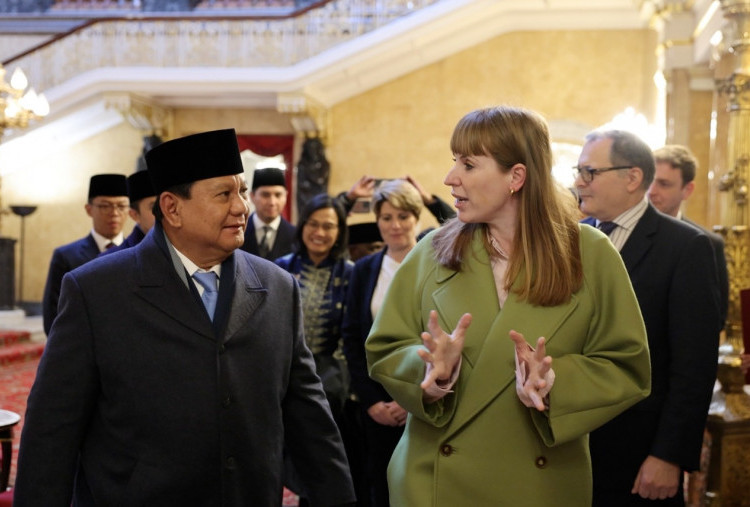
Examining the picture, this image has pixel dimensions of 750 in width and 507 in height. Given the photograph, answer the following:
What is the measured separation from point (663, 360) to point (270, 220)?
3088 millimetres

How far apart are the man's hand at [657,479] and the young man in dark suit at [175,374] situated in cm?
87

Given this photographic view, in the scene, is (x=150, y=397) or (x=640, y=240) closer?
(x=150, y=397)

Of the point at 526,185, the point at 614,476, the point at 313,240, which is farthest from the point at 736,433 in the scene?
the point at 526,185

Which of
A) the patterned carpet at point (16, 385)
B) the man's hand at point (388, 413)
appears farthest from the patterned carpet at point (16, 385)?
the man's hand at point (388, 413)

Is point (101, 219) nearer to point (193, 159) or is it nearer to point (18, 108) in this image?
point (193, 159)

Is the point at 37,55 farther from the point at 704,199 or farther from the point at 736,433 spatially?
the point at 736,433

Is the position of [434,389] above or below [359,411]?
above

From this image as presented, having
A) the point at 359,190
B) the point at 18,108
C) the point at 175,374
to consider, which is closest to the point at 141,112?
the point at 18,108

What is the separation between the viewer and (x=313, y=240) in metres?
4.14

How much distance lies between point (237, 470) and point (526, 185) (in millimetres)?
933

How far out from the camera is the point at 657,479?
2482 mm

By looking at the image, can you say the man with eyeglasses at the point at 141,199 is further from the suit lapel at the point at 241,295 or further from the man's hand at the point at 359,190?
the suit lapel at the point at 241,295

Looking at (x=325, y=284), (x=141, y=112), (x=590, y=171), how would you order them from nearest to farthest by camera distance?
(x=590, y=171) → (x=325, y=284) → (x=141, y=112)

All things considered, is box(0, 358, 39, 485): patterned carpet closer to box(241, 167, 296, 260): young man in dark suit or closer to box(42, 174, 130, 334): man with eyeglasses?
box(42, 174, 130, 334): man with eyeglasses
